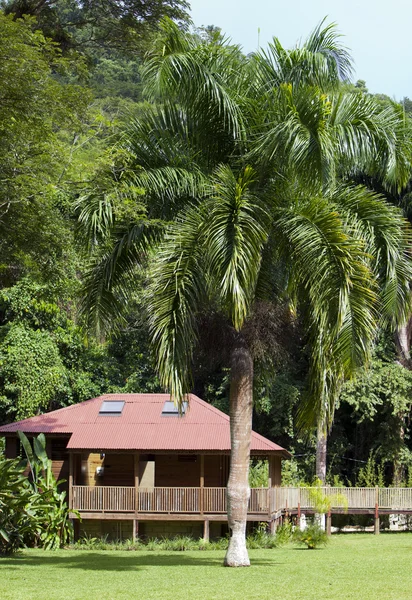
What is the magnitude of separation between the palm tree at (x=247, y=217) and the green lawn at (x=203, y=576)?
137 cm

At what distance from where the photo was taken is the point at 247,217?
14.8 meters

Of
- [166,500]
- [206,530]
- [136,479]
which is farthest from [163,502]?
[206,530]

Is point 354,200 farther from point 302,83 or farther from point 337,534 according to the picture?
point 337,534

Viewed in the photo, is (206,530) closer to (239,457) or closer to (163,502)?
(163,502)

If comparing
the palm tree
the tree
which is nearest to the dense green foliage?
the palm tree

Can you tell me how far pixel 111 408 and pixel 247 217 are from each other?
621 inches

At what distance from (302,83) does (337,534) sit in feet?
71.5

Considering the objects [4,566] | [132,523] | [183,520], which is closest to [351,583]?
[4,566]

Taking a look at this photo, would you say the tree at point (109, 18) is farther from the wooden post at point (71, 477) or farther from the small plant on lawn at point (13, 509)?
the wooden post at point (71, 477)

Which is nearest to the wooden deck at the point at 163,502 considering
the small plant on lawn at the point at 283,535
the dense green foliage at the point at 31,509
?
the small plant on lawn at the point at 283,535

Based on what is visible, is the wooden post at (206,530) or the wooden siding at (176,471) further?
the wooden siding at (176,471)

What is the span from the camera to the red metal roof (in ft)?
88.5

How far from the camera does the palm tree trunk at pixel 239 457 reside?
15.8 meters

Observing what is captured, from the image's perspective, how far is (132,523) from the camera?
93.3 feet
